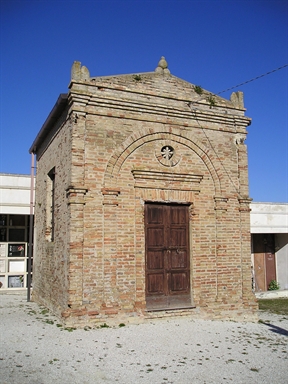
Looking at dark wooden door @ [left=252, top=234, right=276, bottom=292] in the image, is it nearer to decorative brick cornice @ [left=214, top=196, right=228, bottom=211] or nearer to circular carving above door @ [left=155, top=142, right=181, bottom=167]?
decorative brick cornice @ [left=214, top=196, right=228, bottom=211]

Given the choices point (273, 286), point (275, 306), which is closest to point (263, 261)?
point (273, 286)

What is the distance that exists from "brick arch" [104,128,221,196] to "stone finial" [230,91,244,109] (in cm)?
173

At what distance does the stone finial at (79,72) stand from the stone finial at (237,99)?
4.16 metres

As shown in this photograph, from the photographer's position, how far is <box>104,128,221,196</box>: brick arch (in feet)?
29.8

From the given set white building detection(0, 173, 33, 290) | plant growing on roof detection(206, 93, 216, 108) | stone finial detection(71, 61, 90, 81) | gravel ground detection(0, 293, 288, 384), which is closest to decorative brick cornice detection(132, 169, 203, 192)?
plant growing on roof detection(206, 93, 216, 108)

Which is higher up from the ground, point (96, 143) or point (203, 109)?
point (203, 109)

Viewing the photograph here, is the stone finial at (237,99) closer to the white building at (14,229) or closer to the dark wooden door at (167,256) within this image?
the dark wooden door at (167,256)

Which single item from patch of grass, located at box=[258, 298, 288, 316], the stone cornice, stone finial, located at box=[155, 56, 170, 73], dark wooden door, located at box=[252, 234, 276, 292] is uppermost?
stone finial, located at box=[155, 56, 170, 73]

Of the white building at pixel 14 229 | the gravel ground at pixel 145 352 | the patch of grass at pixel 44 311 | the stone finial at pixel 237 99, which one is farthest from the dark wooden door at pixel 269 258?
the patch of grass at pixel 44 311

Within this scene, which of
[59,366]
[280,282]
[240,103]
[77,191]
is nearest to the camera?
[59,366]

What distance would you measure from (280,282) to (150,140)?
1228 cm

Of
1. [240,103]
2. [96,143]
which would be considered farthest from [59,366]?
[240,103]

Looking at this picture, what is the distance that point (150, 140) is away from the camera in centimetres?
966

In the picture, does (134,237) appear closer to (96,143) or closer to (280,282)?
(96,143)
